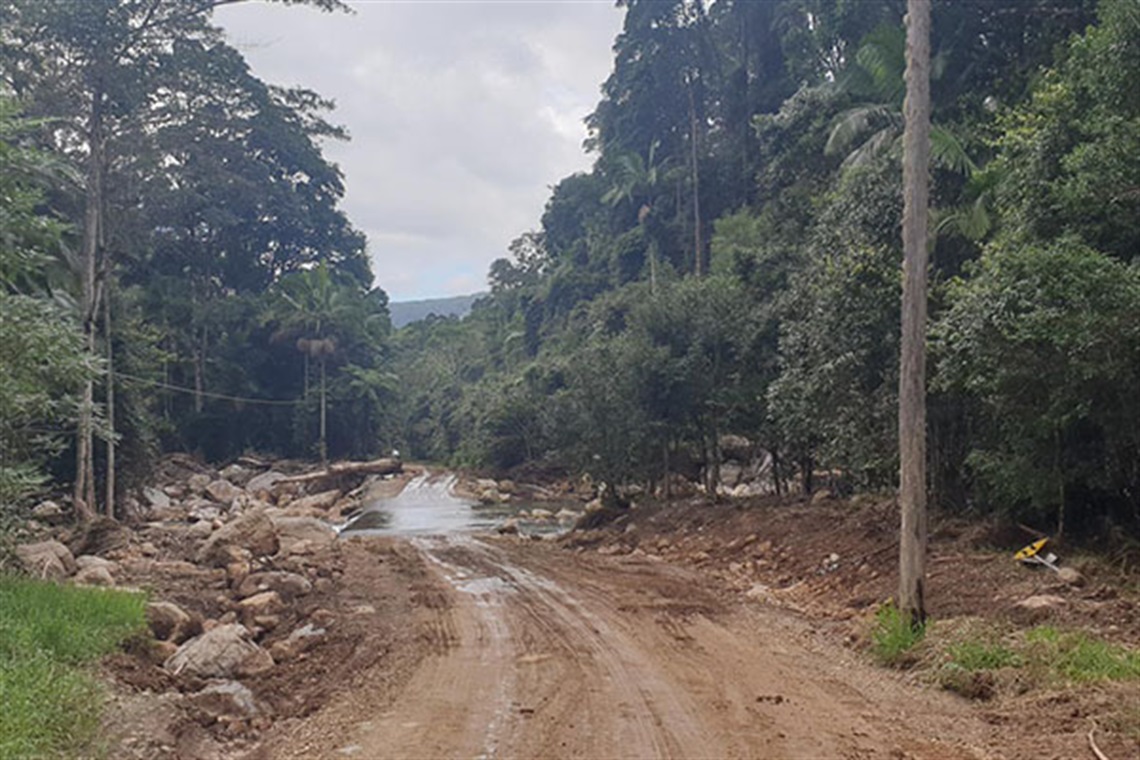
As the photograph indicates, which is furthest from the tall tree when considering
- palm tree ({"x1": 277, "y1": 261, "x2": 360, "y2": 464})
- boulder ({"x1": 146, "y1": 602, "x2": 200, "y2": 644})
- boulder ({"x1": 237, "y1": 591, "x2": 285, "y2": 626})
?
palm tree ({"x1": 277, "y1": 261, "x2": 360, "y2": 464})

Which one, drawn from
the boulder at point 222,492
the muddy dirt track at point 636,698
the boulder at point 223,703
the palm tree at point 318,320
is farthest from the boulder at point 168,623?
the palm tree at point 318,320

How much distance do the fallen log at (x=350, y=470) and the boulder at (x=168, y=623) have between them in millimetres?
33132

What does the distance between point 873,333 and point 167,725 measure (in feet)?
37.5

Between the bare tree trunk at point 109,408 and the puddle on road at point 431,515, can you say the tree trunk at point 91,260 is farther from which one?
the puddle on road at point 431,515

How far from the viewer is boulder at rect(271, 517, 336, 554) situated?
19.0m

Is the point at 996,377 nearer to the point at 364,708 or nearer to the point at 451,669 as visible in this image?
the point at 451,669

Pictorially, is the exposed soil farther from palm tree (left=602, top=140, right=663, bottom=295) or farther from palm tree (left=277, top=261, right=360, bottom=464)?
palm tree (left=277, top=261, right=360, bottom=464)

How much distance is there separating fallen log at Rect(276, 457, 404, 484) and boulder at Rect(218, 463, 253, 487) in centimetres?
301

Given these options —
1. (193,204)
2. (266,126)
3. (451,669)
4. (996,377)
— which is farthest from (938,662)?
(266,126)

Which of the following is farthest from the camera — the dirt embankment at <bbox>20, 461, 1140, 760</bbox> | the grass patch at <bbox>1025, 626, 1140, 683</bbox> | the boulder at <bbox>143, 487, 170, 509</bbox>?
the boulder at <bbox>143, 487, 170, 509</bbox>

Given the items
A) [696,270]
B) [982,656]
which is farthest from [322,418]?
[982,656]

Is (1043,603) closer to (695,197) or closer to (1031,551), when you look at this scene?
(1031,551)

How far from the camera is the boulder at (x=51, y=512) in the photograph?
1920 cm

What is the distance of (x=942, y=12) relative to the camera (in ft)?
67.2
